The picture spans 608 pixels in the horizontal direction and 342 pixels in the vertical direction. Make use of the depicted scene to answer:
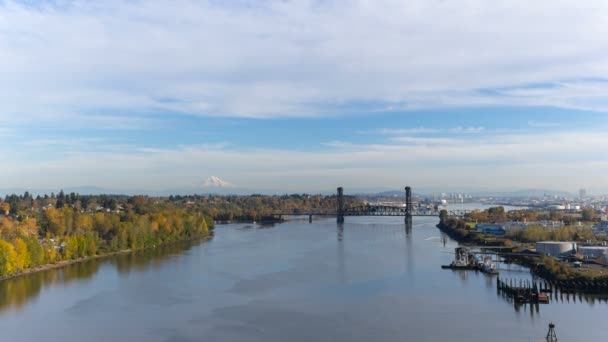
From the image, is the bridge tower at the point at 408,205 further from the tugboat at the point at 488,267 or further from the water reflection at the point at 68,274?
the tugboat at the point at 488,267

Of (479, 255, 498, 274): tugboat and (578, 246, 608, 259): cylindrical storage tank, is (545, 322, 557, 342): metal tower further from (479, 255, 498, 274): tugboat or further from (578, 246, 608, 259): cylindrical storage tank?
(578, 246, 608, 259): cylindrical storage tank

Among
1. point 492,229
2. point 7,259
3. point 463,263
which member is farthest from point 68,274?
point 492,229

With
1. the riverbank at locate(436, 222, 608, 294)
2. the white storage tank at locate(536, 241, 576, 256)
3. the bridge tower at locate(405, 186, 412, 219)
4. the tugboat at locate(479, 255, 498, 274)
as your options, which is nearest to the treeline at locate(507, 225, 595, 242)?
the riverbank at locate(436, 222, 608, 294)

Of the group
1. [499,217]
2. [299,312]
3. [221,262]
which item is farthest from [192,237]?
[499,217]

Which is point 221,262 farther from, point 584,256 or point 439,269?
point 584,256

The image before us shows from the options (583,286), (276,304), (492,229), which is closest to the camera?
(276,304)

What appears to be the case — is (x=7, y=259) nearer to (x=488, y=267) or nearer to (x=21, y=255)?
(x=21, y=255)

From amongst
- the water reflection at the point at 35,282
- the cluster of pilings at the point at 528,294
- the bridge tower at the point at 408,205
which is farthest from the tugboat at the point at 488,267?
the bridge tower at the point at 408,205
